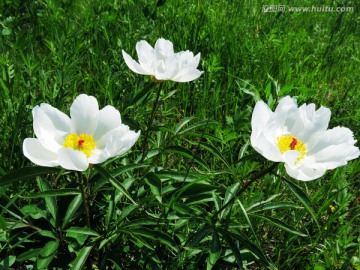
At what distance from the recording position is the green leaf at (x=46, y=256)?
127 cm

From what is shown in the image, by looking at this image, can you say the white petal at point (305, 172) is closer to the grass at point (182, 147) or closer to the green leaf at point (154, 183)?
the grass at point (182, 147)

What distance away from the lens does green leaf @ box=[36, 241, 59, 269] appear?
127 centimetres

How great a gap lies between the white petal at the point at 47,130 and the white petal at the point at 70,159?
13 cm

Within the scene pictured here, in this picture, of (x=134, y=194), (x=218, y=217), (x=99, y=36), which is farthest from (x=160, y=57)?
(x=99, y=36)

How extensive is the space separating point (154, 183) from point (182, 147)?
5.9 inches

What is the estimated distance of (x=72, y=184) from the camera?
1.67m

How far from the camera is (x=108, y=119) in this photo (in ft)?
4.42

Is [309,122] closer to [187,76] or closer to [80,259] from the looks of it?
[187,76]

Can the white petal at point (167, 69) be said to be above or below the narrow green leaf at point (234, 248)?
above

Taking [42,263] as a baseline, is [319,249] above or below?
above

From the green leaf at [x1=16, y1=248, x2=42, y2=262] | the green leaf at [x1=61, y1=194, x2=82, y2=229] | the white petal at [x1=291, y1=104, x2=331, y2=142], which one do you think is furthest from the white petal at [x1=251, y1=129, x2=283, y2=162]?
the green leaf at [x1=16, y1=248, x2=42, y2=262]

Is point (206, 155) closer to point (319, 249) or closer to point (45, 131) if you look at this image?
point (319, 249)

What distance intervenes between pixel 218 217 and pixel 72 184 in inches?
21.7

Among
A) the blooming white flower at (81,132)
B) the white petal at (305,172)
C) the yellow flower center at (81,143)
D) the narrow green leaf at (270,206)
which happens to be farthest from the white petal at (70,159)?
the narrow green leaf at (270,206)
